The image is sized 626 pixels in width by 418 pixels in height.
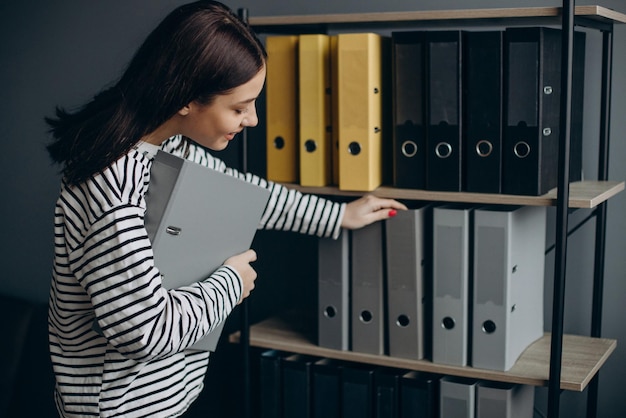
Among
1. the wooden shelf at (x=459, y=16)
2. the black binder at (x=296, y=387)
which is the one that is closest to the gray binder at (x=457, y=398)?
the black binder at (x=296, y=387)

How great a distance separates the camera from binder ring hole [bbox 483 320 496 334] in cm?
180

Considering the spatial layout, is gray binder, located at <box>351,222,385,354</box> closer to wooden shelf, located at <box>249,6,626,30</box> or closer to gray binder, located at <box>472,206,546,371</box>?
gray binder, located at <box>472,206,546,371</box>

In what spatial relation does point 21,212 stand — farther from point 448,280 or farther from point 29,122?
point 448,280

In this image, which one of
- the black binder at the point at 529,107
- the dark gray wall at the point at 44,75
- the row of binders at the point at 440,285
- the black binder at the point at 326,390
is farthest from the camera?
the dark gray wall at the point at 44,75

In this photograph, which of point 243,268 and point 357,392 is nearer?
point 243,268

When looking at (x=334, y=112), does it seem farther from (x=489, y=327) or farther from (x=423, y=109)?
(x=489, y=327)

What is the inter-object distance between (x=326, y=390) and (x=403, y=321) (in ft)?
0.89

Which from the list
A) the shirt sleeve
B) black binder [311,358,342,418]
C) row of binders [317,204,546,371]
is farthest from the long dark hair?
black binder [311,358,342,418]

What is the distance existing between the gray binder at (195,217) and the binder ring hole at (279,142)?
238 millimetres

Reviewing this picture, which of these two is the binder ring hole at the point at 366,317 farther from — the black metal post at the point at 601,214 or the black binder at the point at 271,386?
the black metal post at the point at 601,214

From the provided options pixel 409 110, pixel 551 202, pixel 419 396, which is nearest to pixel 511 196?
pixel 551 202

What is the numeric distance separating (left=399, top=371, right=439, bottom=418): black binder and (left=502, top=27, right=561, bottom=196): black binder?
0.48 metres

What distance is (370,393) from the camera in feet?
6.40

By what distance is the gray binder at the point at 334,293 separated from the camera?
194 cm
